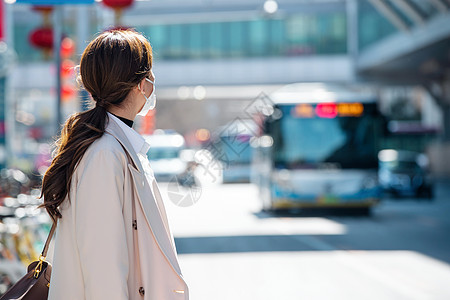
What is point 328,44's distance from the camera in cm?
4541

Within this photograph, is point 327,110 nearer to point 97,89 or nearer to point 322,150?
point 322,150

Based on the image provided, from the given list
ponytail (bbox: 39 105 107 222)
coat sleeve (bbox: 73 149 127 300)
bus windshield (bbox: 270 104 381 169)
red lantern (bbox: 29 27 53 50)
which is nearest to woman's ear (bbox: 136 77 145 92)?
ponytail (bbox: 39 105 107 222)

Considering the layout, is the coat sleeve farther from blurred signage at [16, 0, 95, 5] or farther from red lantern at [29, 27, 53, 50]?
red lantern at [29, 27, 53, 50]

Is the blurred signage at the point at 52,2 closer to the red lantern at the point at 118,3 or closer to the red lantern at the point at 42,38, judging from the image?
the red lantern at the point at 118,3

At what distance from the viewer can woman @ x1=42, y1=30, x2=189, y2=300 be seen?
249 cm

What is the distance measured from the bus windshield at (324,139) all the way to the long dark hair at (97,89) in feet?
53.8

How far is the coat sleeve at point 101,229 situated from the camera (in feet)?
8.10

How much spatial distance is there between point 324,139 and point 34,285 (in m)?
16.8

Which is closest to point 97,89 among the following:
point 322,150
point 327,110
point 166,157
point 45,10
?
point 45,10

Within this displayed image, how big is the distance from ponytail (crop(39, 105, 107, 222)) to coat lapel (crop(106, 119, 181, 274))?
6 centimetres

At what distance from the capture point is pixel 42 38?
11.2 metres

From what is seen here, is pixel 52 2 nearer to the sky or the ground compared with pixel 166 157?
nearer to the sky

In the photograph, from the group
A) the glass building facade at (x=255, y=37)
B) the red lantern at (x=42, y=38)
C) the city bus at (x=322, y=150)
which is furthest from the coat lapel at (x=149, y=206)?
the glass building facade at (x=255, y=37)

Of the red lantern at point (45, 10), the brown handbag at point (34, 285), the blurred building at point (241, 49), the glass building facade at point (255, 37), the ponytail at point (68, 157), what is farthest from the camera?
the glass building facade at point (255, 37)
